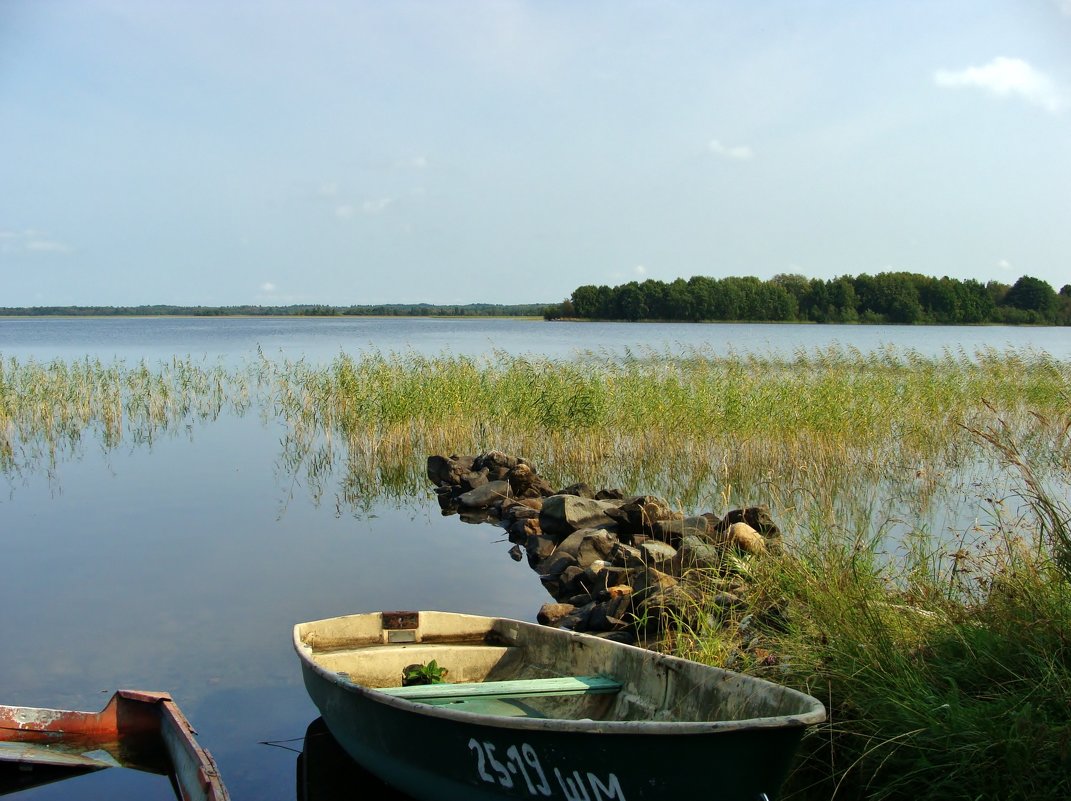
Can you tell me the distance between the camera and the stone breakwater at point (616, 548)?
7.31m

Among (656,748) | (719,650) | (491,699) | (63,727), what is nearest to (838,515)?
(719,650)

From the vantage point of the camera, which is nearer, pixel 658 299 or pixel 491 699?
pixel 491 699

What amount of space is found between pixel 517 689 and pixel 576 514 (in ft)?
18.2

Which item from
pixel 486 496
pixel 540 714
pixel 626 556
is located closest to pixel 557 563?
pixel 626 556

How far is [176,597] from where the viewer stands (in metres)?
9.76

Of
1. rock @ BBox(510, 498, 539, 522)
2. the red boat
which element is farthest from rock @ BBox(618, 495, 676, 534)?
the red boat

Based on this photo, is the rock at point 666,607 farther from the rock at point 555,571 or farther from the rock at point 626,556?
the rock at point 555,571

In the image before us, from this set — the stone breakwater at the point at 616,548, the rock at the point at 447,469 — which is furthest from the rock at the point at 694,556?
the rock at the point at 447,469

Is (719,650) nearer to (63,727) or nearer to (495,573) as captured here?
(63,727)

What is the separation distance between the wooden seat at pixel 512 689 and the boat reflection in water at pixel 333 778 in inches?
23.3

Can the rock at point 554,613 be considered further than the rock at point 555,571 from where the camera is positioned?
No

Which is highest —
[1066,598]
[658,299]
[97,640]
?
[658,299]

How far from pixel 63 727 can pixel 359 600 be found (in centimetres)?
384

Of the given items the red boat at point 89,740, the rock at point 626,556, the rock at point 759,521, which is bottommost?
the red boat at point 89,740
